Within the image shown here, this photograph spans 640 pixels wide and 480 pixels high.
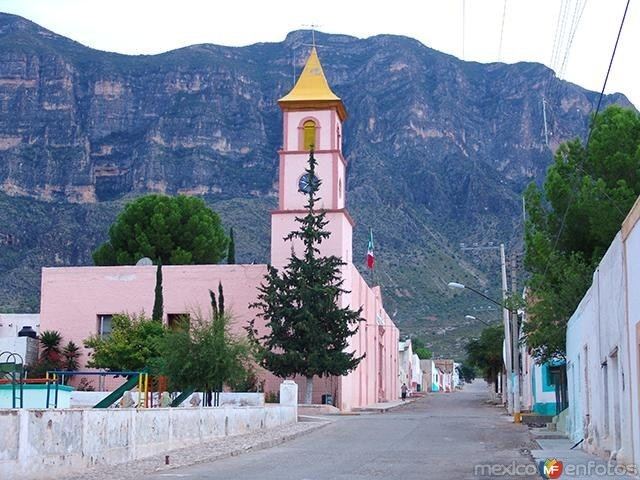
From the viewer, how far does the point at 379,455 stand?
2162cm

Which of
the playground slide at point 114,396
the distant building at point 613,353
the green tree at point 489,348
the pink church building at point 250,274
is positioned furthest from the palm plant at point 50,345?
Result: the distant building at point 613,353

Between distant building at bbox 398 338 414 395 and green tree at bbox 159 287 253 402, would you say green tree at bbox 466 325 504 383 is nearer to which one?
distant building at bbox 398 338 414 395

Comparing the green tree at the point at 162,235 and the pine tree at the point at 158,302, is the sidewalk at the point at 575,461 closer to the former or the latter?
the pine tree at the point at 158,302

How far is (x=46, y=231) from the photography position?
116m

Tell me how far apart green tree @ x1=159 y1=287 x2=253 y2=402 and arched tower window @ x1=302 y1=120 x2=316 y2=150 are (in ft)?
77.5

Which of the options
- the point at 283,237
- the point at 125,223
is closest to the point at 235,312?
the point at 283,237

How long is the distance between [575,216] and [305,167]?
77.8 ft

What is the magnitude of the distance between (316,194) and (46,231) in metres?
71.3

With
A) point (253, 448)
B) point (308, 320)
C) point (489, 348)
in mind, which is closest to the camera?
point (253, 448)

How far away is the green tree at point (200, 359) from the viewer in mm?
31016

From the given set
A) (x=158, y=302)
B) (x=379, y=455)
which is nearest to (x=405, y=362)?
(x=158, y=302)

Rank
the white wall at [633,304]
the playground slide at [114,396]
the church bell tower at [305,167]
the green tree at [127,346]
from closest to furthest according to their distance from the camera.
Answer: the white wall at [633,304] < the playground slide at [114,396] < the green tree at [127,346] < the church bell tower at [305,167]

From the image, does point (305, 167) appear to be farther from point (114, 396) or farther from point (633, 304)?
point (633, 304)

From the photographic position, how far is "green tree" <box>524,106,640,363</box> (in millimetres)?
29328
